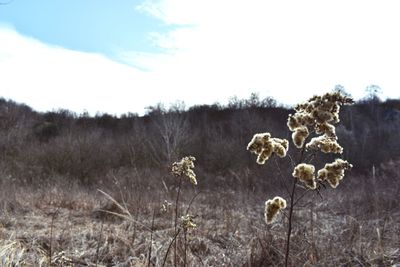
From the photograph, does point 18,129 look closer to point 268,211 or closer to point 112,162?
point 112,162

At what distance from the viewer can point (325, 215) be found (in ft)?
27.2

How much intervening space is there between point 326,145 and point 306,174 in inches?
5.9

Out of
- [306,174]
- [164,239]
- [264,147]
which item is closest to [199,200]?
[164,239]

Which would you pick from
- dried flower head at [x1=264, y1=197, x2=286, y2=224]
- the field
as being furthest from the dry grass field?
dried flower head at [x1=264, y1=197, x2=286, y2=224]

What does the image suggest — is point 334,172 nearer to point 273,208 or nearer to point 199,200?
point 273,208

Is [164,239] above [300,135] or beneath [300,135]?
beneath

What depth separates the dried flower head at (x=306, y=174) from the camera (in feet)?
4.85

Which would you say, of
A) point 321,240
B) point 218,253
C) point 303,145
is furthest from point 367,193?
point 303,145

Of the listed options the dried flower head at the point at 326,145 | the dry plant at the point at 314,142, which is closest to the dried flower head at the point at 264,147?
the dry plant at the point at 314,142

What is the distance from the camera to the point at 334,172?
1.53 metres

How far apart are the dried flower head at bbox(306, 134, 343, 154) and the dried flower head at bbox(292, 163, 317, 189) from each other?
119 millimetres

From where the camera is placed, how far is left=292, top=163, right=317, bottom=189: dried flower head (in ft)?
4.85

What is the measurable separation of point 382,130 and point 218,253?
3258cm

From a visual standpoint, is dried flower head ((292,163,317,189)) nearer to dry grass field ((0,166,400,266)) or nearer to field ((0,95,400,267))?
field ((0,95,400,267))
